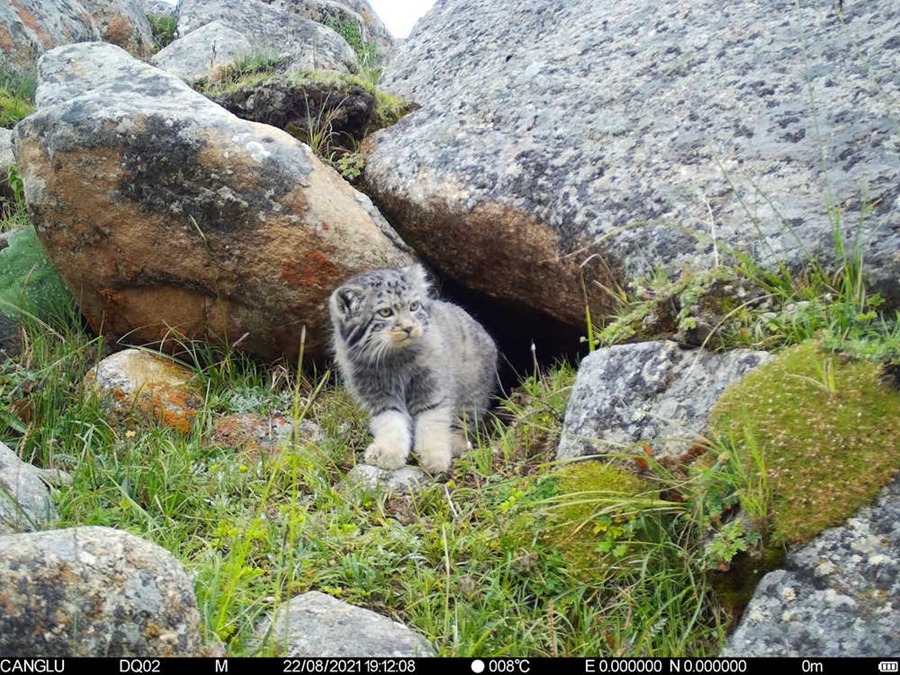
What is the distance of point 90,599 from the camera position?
2.96 meters

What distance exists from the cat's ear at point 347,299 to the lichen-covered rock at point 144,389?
111cm

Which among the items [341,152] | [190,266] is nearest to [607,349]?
A: [190,266]

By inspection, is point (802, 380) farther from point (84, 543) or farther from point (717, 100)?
point (84, 543)

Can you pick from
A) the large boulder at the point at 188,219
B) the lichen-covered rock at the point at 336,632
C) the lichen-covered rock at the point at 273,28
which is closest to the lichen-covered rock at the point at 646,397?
the lichen-covered rock at the point at 336,632

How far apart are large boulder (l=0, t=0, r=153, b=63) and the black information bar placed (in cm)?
925

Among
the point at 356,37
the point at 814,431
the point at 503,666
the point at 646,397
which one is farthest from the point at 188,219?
the point at 356,37

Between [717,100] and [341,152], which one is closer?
[717,100]

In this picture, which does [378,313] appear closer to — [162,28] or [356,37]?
[356,37]

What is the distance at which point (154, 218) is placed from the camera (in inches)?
226

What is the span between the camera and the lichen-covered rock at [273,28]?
30.8ft

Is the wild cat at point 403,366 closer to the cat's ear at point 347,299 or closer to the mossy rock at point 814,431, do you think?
the cat's ear at point 347,299

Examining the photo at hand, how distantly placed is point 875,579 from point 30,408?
473 centimetres

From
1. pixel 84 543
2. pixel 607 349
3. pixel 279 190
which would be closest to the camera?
pixel 84 543

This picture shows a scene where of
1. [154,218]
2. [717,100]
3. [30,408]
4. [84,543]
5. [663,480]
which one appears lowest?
[30,408]
